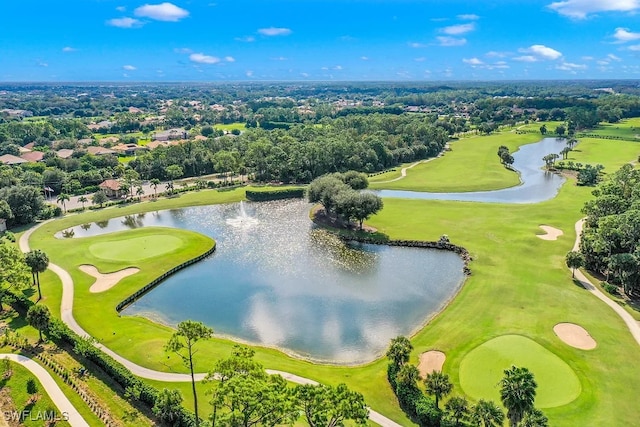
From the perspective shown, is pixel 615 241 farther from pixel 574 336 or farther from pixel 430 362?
pixel 430 362

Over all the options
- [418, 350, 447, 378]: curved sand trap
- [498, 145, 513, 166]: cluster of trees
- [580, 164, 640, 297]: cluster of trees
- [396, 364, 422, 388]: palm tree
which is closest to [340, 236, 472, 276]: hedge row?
[580, 164, 640, 297]: cluster of trees

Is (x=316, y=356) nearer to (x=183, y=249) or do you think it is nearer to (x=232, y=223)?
(x=183, y=249)

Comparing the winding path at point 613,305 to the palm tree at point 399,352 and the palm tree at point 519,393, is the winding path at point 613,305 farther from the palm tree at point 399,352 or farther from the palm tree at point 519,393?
the palm tree at point 399,352

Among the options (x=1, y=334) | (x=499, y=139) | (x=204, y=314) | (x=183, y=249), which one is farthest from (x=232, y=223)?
(x=499, y=139)

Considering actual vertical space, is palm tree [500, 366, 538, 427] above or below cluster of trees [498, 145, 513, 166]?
below

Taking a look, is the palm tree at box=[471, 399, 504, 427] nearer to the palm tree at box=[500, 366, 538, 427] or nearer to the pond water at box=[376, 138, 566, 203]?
the palm tree at box=[500, 366, 538, 427]

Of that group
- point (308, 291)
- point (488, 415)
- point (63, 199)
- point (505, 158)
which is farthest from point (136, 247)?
point (505, 158)

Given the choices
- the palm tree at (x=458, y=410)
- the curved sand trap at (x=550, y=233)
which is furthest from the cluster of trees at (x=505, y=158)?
the palm tree at (x=458, y=410)
